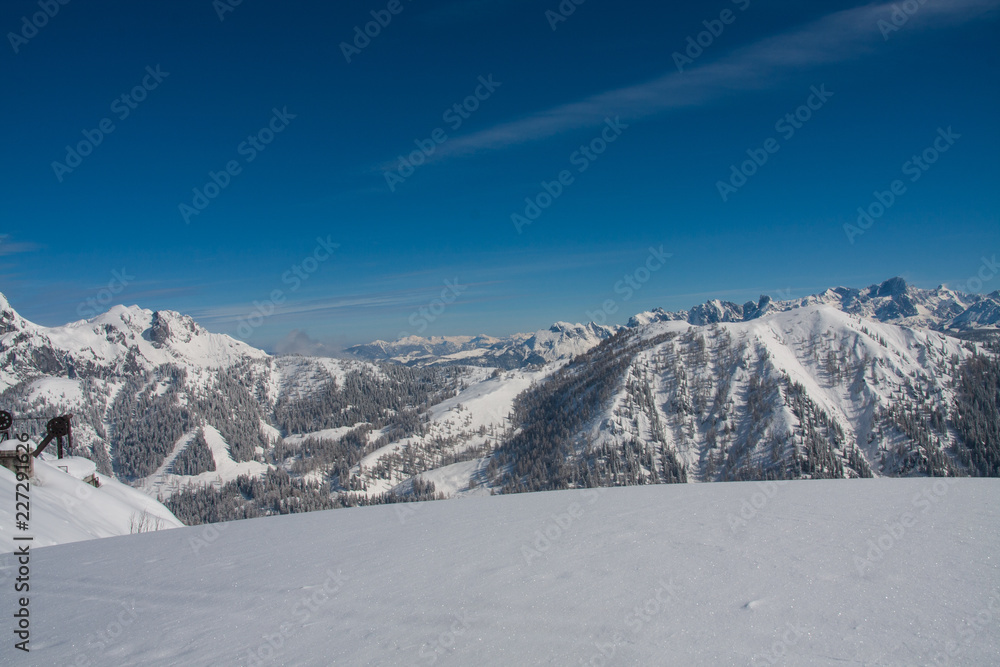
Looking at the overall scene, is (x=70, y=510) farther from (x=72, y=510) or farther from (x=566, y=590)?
(x=566, y=590)

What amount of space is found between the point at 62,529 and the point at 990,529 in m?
22.0

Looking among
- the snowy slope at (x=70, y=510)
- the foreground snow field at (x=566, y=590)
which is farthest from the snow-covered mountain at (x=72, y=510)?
the foreground snow field at (x=566, y=590)

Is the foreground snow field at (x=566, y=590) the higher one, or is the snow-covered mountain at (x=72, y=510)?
the foreground snow field at (x=566, y=590)

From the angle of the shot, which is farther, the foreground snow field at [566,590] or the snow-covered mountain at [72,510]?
the snow-covered mountain at [72,510]

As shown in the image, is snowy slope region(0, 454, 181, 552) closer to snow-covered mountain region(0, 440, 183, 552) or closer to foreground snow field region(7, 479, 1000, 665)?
snow-covered mountain region(0, 440, 183, 552)

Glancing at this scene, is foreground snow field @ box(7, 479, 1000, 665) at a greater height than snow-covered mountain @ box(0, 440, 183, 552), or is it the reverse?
foreground snow field @ box(7, 479, 1000, 665)

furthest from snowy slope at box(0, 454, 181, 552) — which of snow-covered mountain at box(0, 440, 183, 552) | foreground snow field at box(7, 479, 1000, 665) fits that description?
foreground snow field at box(7, 479, 1000, 665)

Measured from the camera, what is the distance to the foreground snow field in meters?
4.23

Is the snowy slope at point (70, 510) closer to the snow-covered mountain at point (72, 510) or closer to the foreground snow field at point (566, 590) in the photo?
the snow-covered mountain at point (72, 510)

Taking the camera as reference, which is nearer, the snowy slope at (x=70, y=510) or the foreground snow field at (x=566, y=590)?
the foreground snow field at (x=566, y=590)

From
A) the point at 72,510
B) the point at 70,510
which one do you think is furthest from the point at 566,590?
the point at 72,510

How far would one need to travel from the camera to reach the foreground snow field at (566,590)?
166 inches

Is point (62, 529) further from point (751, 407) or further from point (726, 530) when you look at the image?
point (751, 407)

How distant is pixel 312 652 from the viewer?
14.4ft
